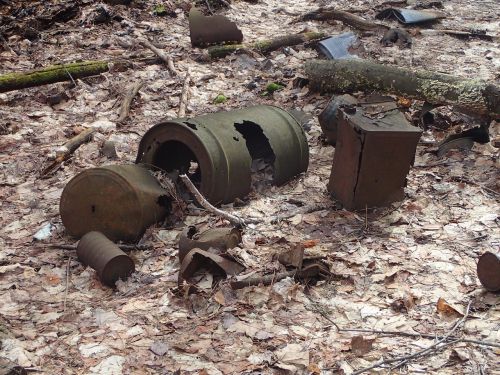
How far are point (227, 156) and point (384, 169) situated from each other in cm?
133

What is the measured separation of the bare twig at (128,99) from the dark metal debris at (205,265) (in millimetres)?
3153

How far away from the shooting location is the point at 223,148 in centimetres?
503

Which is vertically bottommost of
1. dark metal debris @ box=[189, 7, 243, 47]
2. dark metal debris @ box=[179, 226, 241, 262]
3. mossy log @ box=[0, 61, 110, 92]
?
dark metal debris @ box=[179, 226, 241, 262]

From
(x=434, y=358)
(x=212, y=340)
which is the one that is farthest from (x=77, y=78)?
(x=434, y=358)

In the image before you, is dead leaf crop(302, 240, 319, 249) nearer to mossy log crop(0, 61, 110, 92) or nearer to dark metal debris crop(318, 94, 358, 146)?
dark metal debris crop(318, 94, 358, 146)

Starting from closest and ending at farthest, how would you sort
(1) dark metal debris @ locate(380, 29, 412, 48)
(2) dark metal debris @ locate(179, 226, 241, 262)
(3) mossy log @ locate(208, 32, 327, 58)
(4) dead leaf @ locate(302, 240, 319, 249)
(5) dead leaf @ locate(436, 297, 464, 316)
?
(5) dead leaf @ locate(436, 297, 464, 316)
(2) dark metal debris @ locate(179, 226, 241, 262)
(4) dead leaf @ locate(302, 240, 319, 249)
(3) mossy log @ locate(208, 32, 327, 58)
(1) dark metal debris @ locate(380, 29, 412, 48)

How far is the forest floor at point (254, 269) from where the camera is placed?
3.52 m

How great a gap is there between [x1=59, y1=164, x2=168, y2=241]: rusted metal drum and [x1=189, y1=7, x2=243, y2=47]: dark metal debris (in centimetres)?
461

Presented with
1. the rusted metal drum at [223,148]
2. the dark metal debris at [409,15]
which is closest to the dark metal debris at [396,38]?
the dark metal debris at [409,15]

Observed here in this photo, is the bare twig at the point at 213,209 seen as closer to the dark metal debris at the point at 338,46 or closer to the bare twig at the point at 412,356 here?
the bare twig at the point at 412,356

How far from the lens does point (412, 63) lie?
27.8 ft

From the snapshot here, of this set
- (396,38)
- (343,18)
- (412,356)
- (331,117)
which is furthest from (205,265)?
(343,18)

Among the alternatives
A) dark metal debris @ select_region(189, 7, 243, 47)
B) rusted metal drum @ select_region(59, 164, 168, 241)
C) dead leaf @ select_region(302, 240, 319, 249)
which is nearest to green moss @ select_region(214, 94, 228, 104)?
dark metal debris @ select_region(189, 7, 243, 47)

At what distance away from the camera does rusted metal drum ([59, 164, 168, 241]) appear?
4707mm
